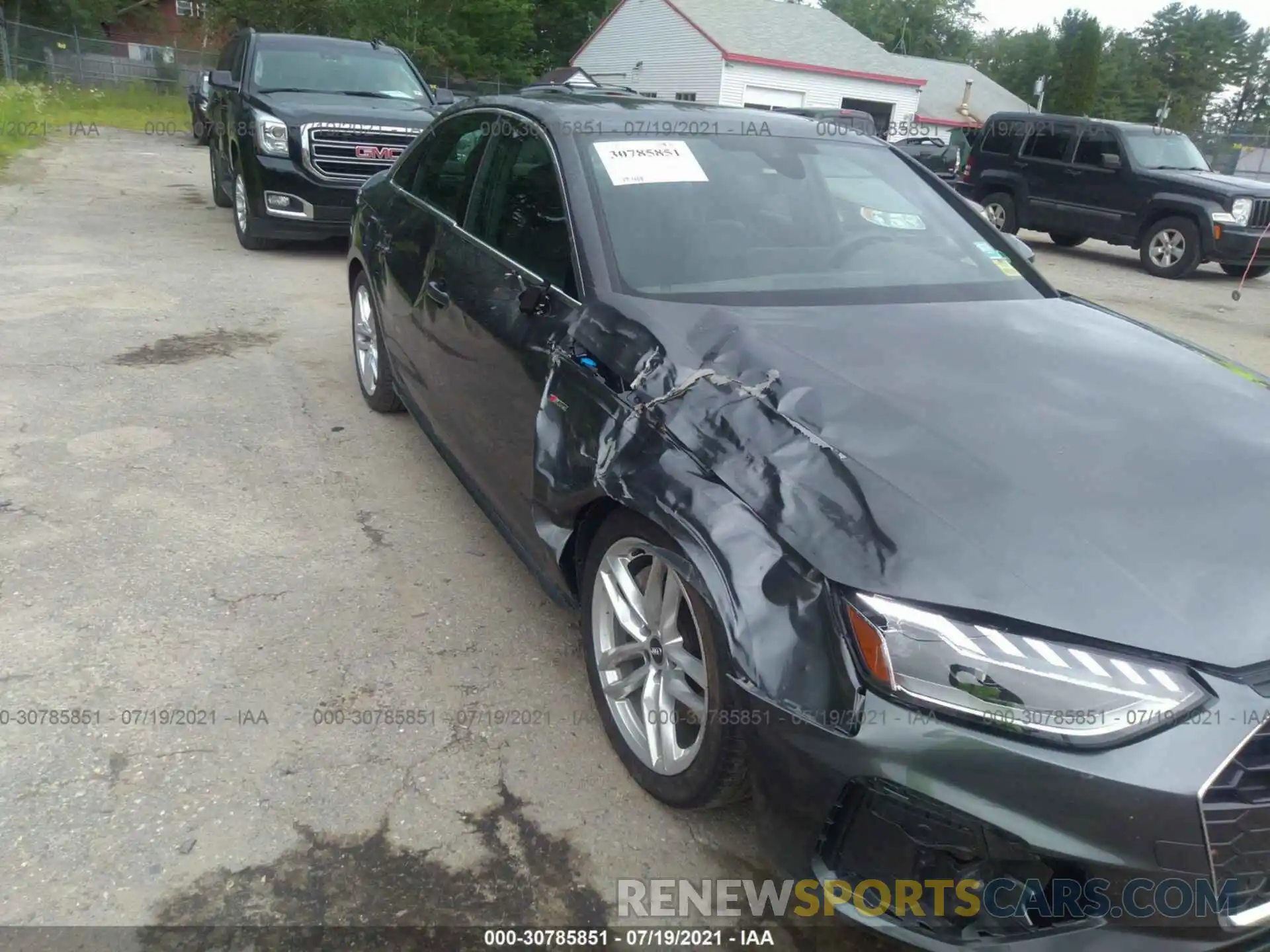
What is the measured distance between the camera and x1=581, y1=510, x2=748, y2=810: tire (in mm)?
2193

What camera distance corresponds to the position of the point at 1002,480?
2053mm

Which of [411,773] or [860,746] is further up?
[860,746]

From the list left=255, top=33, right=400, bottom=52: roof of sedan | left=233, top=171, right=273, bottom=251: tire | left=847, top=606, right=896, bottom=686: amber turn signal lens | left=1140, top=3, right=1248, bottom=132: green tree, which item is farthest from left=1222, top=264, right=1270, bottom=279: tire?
left=1140, top=3, right=1248, bottom=132: green tree

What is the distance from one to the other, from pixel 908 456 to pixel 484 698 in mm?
1581

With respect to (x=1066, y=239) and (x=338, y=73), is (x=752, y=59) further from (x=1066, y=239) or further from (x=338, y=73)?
(x=338, y=73)

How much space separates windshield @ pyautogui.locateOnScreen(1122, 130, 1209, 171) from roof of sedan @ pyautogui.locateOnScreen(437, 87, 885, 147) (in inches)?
439

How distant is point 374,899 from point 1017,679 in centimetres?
153

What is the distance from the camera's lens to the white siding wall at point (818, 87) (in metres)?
31.8

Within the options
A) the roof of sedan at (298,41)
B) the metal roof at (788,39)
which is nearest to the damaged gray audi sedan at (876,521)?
the roof of sedan at (298,41)

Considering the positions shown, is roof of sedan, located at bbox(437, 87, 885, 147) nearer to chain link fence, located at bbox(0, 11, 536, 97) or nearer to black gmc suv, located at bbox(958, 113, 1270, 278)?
black gmc suv, located at bbox(958, 113, 1270, 278)

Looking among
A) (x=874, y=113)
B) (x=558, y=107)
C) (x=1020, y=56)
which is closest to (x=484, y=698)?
(x=558, y=107)

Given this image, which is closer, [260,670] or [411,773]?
[411,773]


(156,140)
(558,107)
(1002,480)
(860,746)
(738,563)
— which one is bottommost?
(156,140)

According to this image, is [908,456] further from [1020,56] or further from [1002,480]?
[1020,56]
